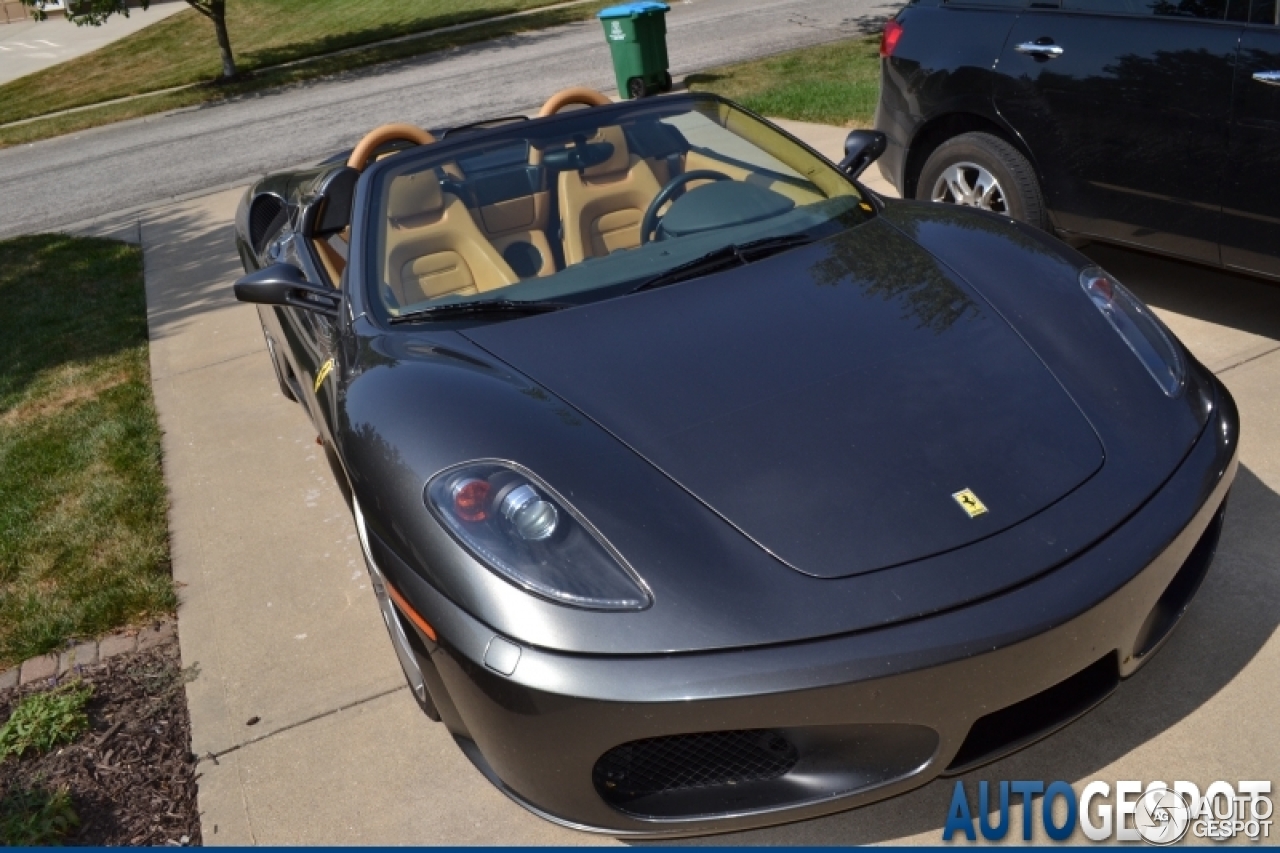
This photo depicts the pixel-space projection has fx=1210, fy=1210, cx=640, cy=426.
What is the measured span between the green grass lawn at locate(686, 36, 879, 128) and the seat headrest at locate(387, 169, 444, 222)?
5.70 metres

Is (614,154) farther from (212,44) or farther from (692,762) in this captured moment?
(212,44)

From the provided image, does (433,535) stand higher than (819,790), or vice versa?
(433,535)

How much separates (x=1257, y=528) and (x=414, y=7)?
985 inches

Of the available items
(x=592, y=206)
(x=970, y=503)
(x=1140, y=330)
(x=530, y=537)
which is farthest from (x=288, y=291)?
(x=1140, y=330)

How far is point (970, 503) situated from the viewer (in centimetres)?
244

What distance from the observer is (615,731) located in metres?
2.23

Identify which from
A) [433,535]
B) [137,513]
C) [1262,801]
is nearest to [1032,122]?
[1262,801]

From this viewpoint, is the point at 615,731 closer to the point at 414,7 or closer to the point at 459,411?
the point at 459,411

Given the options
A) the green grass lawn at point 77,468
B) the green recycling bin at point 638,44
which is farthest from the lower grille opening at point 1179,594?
the green recycling bin at point 638,44

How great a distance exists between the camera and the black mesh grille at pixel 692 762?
2.30 metres

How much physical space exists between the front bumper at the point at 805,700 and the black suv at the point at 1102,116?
7.48 ft

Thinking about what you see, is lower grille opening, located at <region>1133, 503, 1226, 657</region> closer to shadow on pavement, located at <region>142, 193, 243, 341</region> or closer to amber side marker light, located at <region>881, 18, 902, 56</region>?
Answer: amber side marker light, located at <region>881, 18, 902, 56</region>

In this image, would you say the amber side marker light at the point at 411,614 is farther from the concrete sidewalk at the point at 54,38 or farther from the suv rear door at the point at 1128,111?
the concrete sidewalk at the point at 54,38

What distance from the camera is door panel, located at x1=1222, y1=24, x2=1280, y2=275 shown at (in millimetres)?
4109
